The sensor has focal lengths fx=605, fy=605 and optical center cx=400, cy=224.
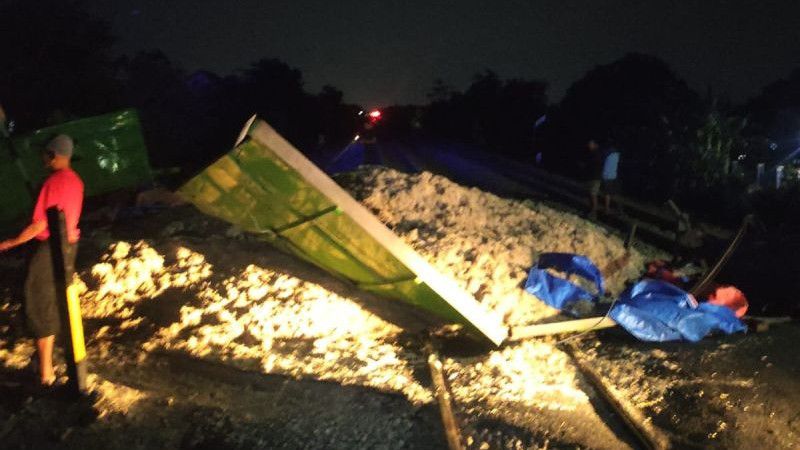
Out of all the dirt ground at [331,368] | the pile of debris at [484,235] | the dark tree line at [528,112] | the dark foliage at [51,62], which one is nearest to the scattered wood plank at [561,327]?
the dirt ground at [331,368]

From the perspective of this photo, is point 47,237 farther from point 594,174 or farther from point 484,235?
point 594,174

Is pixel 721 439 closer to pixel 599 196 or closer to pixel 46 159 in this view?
pixel 46 159

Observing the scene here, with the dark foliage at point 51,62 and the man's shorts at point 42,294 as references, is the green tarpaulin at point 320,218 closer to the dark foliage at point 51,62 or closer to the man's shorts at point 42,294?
the man's shorts at point 42,294

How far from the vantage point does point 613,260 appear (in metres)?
7.77

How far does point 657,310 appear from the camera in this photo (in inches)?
231

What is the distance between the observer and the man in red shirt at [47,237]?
4.10 m

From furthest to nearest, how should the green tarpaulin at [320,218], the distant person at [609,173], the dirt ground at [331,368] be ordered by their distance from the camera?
the distant person at [609,173] < the green tarpaulin at [320,218] < the dirt ground at [331,368]

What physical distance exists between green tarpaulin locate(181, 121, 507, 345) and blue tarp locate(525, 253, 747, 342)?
1.04 metres

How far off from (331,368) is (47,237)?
2382 mm

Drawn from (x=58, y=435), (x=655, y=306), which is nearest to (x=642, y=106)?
(x=655, y=306)

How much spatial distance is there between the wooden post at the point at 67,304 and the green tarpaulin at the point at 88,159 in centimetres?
401

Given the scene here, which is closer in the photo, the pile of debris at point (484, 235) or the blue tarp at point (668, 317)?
the blue tarp at point (668, 317)

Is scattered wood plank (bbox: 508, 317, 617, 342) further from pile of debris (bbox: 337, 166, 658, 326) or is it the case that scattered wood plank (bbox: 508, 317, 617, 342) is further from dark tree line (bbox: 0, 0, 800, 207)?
dark tree line (bbox: 0, 0, 800, 207)

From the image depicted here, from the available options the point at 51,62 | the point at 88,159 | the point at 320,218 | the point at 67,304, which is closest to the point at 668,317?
the point at 320,218
